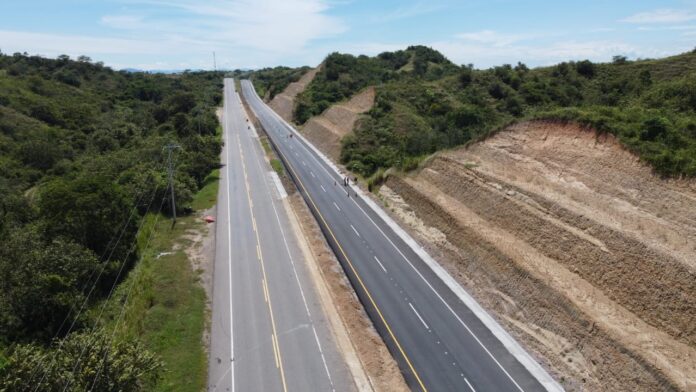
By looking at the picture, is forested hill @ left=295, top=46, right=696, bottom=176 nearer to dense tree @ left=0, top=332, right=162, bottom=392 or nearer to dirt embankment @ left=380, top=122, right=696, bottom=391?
dirt embankment @ left=380, top=122, right=696, bottom=391

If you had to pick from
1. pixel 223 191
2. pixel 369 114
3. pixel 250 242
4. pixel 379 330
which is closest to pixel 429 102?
pixel 369 114

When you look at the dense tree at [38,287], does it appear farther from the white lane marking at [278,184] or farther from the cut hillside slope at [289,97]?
the cut hillside slope at [289,97]

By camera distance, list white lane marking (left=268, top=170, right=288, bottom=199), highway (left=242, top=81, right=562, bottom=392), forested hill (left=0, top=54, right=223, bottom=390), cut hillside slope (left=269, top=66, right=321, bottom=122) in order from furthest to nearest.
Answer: cut hillside slope (left=269, top=66, right=321, bottom=122), white lane marking (left=268, top=170, right=288, bottom=199), forested hill (left=0, top=54, right=223, bottom=390), highway (left=242, top=81, right=562, bottom=392)

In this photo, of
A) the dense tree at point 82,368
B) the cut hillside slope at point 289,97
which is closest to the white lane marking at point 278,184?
the dense tree at point 82,368

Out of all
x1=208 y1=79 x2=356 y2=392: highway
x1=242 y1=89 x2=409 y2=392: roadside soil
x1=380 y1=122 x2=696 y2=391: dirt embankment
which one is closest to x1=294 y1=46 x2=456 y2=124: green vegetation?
x1=208 y1=79 x2=356 y2=392: highway

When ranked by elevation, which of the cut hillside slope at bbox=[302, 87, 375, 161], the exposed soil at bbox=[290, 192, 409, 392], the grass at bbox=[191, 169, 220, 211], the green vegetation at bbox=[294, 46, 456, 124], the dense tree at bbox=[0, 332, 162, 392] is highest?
the green vegetation at bbox=[294, 46, 456, 124]

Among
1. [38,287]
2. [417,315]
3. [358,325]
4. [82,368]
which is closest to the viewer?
[82,368]

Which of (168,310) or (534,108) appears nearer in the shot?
(168,310)

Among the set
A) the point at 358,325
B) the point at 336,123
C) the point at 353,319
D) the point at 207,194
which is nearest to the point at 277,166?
the point at 207,194

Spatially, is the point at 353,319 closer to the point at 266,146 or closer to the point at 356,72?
the point at 266,146
